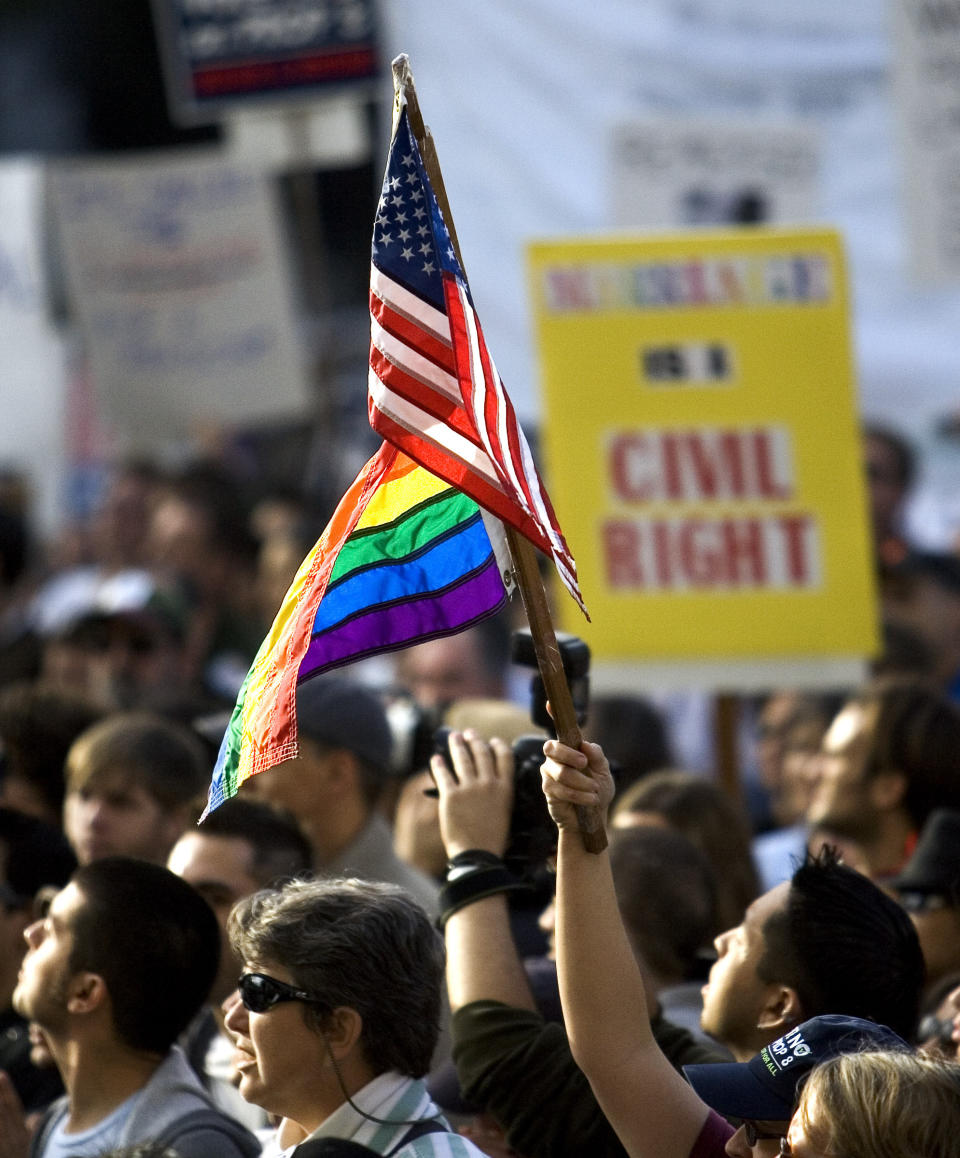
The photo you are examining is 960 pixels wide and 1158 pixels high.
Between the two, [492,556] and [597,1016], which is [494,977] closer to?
[597,1016]

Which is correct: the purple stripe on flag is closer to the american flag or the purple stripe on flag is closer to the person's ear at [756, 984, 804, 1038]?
the american flag

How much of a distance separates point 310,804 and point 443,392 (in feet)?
6.97

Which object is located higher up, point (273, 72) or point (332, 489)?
point (273, 72)

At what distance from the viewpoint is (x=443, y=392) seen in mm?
2713

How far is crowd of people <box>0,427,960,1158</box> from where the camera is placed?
2.70 m

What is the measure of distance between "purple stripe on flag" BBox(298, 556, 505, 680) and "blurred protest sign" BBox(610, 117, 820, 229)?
4858 mm

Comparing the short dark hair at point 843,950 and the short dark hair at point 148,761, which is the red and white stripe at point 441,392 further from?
the short dark hair at point 148,761

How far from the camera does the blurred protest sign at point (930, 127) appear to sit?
6.63 meters

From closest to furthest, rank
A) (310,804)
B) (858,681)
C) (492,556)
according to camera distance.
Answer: (492,556) < (310,804) < (858,681)

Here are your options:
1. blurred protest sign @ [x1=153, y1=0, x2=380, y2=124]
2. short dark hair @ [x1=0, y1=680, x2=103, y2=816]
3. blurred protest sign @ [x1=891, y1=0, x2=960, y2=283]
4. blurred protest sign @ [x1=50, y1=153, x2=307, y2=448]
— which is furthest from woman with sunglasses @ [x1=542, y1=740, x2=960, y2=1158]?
blurred protest sign @ [x1=50, y1=153, x2=307, y2=448]

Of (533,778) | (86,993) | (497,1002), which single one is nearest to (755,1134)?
(497,1002)

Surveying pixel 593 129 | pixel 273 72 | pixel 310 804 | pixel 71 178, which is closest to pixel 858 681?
pixel 310 804

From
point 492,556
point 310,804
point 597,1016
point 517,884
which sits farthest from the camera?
point 310,804

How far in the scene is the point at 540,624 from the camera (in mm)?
2627
